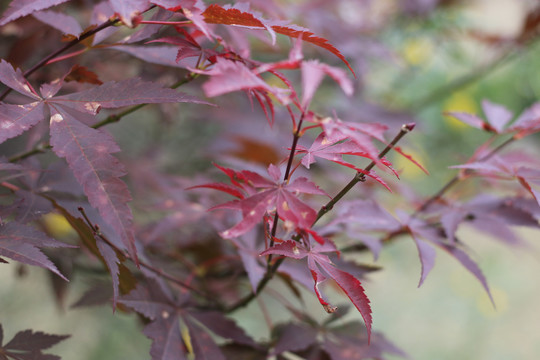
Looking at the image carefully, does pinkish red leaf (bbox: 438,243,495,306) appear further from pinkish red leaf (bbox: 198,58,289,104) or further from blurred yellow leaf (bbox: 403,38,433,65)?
blurred yellow leaf (bbox: 403,38,433,65)

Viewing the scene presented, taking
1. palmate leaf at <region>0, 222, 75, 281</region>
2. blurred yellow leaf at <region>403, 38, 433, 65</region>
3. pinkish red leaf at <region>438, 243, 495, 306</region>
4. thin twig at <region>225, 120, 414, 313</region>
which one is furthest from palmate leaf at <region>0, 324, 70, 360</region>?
blurred yellow leaf at <region>403, 38, 433, 65</region>

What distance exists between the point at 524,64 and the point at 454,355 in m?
1.18

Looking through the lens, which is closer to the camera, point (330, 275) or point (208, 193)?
point (330, 275)

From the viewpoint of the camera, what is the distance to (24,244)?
0.44m

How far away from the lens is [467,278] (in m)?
2.37

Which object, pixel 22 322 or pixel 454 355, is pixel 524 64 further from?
pixel 22 322

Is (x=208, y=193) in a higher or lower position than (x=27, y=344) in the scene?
lower

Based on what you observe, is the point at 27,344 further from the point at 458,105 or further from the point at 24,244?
the point at 458,105

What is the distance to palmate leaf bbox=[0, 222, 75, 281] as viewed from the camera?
43 cm

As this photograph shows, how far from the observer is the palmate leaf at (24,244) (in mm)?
430

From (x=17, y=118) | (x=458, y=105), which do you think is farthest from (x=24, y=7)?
(x=458, y=105)

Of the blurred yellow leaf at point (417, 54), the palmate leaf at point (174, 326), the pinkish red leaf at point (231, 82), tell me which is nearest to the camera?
the pinkish red leaf at point (231, 82)

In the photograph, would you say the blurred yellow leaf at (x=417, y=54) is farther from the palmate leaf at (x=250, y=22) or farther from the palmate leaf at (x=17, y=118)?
the palmate leaf at (x=17, y=118)

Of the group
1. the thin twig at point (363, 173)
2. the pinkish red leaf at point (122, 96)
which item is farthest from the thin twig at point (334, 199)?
the pinkish red leaf at point (122, 96)
